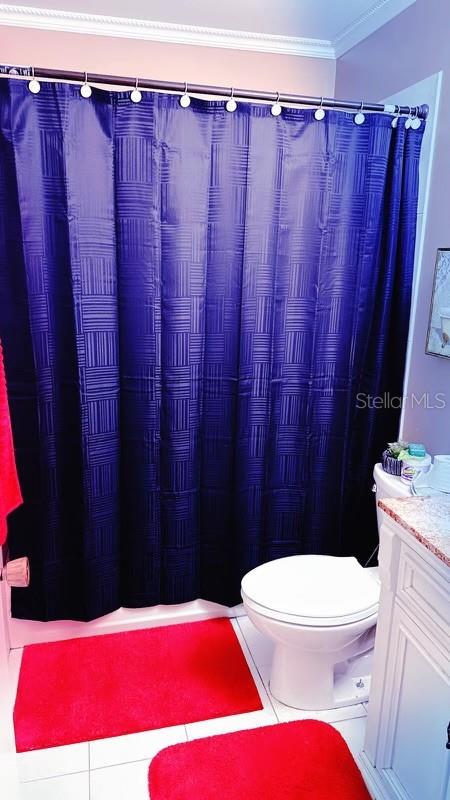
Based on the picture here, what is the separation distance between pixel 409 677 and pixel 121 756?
0.90 metres

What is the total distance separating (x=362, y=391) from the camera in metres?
2.08

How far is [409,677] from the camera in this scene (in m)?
1.27

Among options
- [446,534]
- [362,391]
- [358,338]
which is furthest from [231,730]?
[358,338]

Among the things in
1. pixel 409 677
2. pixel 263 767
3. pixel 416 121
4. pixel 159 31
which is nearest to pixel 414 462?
pixel 409 677

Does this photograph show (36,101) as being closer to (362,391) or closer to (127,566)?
(362,391)

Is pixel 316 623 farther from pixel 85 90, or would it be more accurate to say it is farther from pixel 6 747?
pixel 85 90

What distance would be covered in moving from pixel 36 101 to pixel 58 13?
0.59m

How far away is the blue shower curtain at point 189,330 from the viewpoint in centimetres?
171

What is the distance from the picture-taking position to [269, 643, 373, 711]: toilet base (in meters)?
1.74

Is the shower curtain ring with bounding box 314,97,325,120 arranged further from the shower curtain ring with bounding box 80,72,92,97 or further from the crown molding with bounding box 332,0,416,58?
the shower curtain ring with bounding box 80,72,92,97

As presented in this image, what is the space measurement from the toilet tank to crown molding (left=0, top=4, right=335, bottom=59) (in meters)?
1.67


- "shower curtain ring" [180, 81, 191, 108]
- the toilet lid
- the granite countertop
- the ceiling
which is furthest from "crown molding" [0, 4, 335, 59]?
the toilet lid

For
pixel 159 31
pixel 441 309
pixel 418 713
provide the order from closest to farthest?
pixel 418 713 < pixel 441 309 < pixel 159 31

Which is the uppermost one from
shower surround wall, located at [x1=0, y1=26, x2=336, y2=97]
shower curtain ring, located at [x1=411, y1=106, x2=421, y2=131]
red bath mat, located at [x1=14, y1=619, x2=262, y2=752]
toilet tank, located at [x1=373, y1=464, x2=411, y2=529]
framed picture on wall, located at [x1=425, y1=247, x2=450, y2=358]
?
shower surround wall, located at [x1=0, y1=26, x2=336, y2=97]
